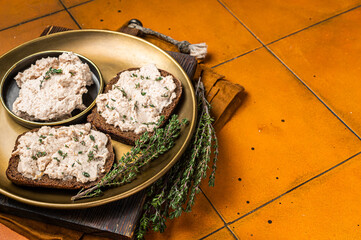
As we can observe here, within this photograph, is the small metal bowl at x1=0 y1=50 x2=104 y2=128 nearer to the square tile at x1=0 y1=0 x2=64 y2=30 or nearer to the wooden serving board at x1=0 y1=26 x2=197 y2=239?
the wooden serving board at x1=0 y1=26 x2=197 y2=239

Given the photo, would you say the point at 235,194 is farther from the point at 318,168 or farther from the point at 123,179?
the point at 123,179

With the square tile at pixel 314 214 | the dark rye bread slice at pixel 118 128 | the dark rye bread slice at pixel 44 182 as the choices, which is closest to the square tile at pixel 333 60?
the square tile at pixel 314 214

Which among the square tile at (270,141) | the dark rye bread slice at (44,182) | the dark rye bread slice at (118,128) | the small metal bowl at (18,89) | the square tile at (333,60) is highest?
the small metal bowl at (18,89)

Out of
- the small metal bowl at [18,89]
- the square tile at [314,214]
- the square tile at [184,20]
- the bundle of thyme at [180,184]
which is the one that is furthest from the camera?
the square tile at [184,20]

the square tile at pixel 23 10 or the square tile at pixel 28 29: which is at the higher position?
the square tile at pixel 23 10

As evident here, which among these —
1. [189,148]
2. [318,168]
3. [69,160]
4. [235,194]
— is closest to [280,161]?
[318,168]

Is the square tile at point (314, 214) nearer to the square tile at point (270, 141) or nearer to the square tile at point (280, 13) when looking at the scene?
the square tile at point (270, 141)
